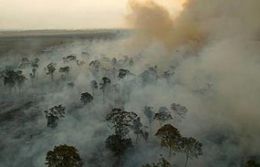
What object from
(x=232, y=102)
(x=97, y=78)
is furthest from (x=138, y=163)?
(x=97, y=78)

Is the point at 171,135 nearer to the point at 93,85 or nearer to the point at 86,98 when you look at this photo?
the point at 86,98

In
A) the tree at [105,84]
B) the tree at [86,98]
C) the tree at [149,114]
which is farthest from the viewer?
the tree at [105,84]

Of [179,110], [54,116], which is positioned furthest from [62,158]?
[179,110]

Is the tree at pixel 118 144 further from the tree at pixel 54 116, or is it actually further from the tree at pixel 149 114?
the tree at pixel 54 116

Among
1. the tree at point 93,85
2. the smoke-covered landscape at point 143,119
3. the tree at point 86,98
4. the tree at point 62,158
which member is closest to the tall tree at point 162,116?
the smoke-covered landscape at point 143,119

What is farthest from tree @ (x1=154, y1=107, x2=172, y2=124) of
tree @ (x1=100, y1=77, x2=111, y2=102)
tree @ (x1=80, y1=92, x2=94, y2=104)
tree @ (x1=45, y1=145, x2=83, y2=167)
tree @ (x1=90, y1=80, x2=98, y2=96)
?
tree @ (x1=45, y1=145, x2=83, y2=167)

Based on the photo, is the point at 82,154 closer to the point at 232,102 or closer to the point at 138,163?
the point at 138,163

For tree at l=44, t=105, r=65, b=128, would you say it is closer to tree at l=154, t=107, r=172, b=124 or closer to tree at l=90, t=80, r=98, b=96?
tree at l=90, t=80, r=98, b=96

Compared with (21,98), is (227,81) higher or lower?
higher
